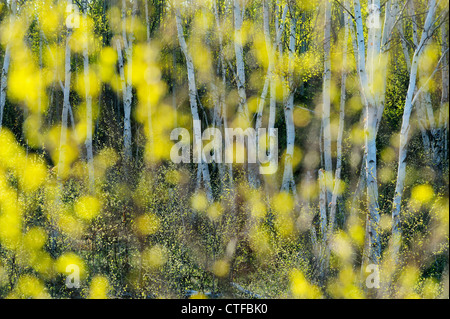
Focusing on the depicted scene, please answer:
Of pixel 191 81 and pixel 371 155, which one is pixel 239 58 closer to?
pixel 191 81

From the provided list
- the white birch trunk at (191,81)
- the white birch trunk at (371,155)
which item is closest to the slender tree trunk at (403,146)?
the white birch trunk at (371,155)

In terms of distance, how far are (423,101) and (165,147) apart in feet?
22.0

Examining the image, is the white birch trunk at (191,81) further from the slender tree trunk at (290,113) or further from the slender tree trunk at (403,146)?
the slender tree trunk at (403,146)

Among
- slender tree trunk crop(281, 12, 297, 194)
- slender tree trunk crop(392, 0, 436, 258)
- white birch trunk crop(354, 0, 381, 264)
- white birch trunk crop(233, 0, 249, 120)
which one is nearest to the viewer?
slender tree trunk crop(392, 0, 436, 258)

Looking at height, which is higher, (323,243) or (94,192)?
(94,192)

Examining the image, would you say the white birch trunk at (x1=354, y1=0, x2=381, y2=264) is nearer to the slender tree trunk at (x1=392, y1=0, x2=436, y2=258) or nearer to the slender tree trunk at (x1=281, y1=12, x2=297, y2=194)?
the slender tree trunk at (x1=392, y1=0, x2=436, y2=258)

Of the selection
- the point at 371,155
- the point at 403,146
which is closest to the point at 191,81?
the point at 371,155

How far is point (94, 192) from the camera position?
359 inches

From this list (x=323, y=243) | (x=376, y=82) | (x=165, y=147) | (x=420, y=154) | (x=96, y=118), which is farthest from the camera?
(x=96, y=118)

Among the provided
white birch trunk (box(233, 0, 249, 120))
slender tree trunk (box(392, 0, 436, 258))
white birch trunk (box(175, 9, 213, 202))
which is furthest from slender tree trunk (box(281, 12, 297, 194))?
slender tree trunk (box(392, 0, 436, 258))

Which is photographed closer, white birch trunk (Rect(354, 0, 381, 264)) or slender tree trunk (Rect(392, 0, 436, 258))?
slender tree trunk (Rect(392, 0, 436, 258))
